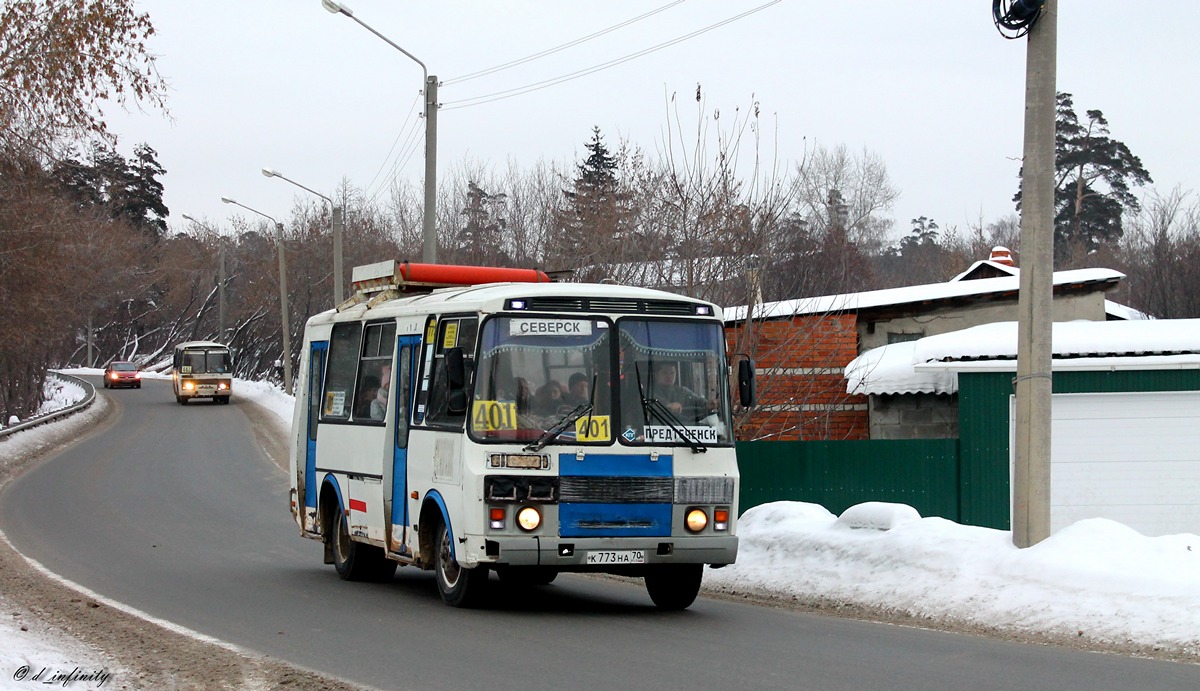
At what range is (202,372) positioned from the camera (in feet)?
195

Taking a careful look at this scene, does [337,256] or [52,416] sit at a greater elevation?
[337,256]

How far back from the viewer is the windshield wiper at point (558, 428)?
11.1 meters

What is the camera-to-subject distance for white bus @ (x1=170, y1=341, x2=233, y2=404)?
5938 cm

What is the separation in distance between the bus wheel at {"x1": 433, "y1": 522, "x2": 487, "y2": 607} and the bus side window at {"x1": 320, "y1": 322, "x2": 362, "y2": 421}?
2.89m

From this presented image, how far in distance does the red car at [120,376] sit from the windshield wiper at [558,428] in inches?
2677

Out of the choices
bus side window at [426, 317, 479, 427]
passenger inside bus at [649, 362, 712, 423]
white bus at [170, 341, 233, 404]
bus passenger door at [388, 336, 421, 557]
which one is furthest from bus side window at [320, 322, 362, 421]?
white bus at [170, 341, 233, 404]

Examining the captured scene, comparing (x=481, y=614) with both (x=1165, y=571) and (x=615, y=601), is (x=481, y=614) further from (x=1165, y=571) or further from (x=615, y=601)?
(x=1165, y=571)

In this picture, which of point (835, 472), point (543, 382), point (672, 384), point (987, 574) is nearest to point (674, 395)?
point (672, 384)

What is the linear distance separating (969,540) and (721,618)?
2.90 m

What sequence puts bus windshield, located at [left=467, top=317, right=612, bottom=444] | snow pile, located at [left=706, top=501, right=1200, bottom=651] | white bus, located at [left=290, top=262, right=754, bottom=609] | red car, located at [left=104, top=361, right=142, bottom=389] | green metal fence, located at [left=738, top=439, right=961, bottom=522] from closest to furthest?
snow pile, located at [left=706, top=501, right=1200, bottom=651] < white bus, located at [left=290, top=262, right=754, bottom=609] < bus windshield, located at [left=467, top=317, right=612, bottom=444] < green metal fence, located at [left=738, top=439, right=961, bottom=522] < red car, located at [left=104, top=361, right=142, bottom=389]

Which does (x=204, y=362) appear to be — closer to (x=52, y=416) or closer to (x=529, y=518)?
(x=52, y=416)

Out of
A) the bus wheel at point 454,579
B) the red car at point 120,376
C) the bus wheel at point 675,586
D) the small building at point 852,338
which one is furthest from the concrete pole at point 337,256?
the red car at point 120,376

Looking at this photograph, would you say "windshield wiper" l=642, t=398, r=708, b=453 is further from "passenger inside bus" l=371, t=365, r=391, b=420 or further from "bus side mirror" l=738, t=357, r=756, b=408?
"passenger inside bus" l=371, t=365, r=391, b=420

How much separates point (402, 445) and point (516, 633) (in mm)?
2898
